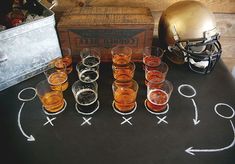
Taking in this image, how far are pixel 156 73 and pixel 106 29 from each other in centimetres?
25

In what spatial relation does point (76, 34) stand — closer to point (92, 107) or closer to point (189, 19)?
point (92, 107)

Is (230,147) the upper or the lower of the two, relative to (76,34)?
lower

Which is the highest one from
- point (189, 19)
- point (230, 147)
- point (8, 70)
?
point (189, 19)

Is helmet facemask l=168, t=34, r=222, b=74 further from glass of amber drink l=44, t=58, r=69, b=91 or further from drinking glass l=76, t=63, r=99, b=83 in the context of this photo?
glass of amber drink l=44, t=58, r=69, b=91

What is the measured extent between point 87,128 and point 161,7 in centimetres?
66

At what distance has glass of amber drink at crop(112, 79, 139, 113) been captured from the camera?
0.71m

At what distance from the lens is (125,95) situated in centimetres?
74

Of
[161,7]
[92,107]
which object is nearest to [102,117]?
[92,107]

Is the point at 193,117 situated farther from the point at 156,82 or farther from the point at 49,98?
the point at 49,98

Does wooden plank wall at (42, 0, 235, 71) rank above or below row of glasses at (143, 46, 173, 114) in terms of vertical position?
above

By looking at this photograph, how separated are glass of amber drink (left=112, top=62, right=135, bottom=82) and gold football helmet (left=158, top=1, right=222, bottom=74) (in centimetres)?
18

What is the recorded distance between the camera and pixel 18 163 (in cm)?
58

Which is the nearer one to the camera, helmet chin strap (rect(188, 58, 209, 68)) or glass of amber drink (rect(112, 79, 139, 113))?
glass of amber drink (rect(112, 79, 139, 113))

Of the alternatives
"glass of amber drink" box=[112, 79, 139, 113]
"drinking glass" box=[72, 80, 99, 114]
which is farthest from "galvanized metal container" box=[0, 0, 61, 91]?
"glass of amber drink" box=[112, 79, 139, 113]
